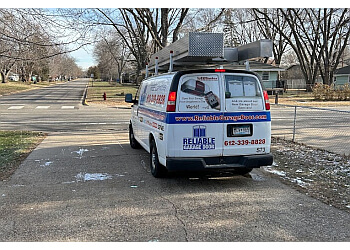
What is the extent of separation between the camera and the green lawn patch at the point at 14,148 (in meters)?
7.32

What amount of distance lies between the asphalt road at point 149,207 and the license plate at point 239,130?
92cm

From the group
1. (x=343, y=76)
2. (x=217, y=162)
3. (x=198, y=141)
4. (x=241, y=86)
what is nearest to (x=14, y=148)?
(x=198, y=141)

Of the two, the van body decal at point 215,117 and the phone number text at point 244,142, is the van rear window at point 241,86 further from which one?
the phone number text at point 244,142

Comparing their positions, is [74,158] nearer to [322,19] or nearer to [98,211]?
[98,211]

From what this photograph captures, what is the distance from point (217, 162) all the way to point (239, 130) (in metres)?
0.65

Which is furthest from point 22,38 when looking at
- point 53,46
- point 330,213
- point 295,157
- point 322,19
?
point 322,19

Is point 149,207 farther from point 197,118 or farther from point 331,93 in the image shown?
point 331,93

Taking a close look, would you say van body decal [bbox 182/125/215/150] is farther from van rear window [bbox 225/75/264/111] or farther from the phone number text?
van rear window [bbox 225/75/264/111]

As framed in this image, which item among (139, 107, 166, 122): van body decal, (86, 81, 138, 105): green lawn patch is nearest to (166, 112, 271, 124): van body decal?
(139, 107, 166, 122): van body decal

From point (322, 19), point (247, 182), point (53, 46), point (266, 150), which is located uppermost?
point (322, 19)

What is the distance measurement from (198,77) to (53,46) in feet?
17.5

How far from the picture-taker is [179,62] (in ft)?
23.0

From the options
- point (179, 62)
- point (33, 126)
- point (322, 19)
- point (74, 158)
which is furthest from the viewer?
point (322, 19)

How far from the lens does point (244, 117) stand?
5.80 meters
